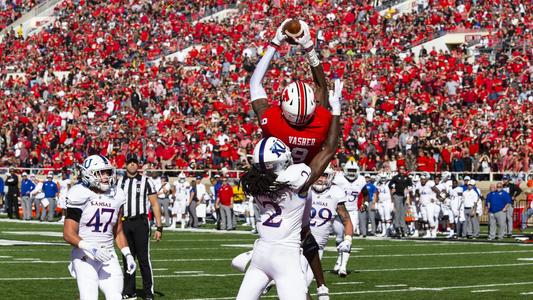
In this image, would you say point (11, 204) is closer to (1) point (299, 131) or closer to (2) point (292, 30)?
(1) point (299, 131)

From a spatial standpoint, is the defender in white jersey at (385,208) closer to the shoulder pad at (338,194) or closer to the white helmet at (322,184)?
the white helmet at (322,184)

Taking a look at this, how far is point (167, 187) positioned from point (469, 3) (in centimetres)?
1456

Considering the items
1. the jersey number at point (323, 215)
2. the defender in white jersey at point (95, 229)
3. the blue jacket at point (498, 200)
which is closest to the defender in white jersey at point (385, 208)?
the blue jacket at point (498, 200)

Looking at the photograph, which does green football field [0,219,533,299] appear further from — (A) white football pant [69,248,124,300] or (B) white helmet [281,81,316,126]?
(B) white helmet [281,81,316,126]

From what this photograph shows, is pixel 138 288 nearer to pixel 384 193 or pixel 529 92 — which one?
pixel 384 193

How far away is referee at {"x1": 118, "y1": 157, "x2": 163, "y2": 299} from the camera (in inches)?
532

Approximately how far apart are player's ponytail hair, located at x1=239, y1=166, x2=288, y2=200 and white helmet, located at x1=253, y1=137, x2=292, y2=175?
35 mm

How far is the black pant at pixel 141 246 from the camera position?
44.3 ft

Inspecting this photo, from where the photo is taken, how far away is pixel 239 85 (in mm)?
38031

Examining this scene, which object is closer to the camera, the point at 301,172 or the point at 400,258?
the point at 301,172

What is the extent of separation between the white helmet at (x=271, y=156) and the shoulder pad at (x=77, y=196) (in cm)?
231

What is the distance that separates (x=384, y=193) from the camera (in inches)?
1029

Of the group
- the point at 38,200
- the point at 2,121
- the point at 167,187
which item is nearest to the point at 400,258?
the point at 167,187

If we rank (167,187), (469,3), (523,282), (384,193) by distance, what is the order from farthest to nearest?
(469,3)
(167,187)
(384,193)
(523,282)
